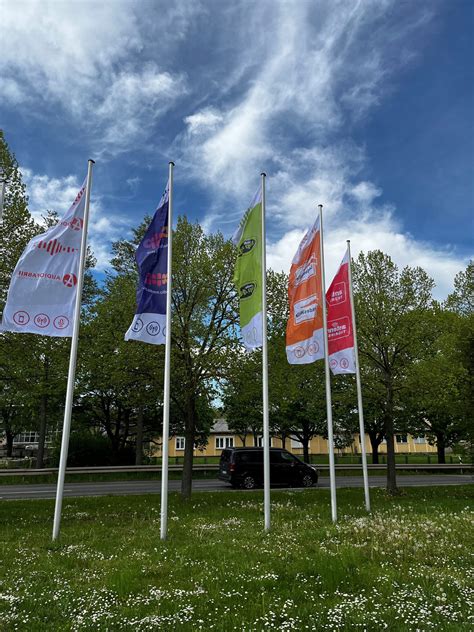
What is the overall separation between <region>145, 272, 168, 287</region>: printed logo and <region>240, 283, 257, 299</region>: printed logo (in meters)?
1.83

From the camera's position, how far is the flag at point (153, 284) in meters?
10.5

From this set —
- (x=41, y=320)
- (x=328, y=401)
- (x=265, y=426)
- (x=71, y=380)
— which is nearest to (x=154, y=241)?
(x=41, y=320)

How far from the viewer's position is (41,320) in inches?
395

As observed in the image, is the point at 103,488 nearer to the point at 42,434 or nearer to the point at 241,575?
the point at 42,434

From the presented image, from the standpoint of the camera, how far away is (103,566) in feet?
22.6

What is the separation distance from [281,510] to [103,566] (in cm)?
671

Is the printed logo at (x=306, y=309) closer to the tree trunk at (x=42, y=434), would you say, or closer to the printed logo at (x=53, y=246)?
the printed logo at (x=53, y=246)

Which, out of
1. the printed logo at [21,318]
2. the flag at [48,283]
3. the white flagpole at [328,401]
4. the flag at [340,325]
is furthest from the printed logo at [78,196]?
the flag at [340,325]

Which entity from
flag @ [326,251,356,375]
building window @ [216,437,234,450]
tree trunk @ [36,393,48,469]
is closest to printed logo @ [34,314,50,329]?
flag @ [326,251,356,375]

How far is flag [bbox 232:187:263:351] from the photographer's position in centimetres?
1084

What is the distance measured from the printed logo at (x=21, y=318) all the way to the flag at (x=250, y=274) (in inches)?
185

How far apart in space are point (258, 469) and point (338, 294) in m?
13.1

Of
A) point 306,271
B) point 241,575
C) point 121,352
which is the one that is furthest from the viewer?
point 121,352

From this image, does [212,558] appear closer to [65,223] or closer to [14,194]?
[65,223]
